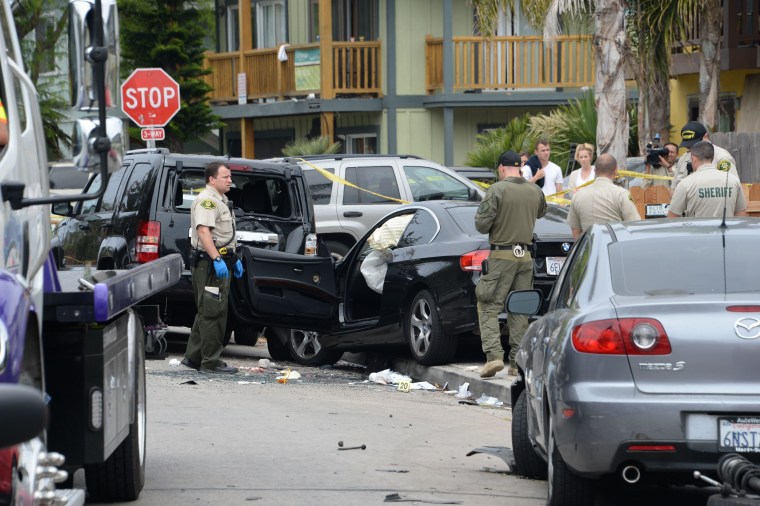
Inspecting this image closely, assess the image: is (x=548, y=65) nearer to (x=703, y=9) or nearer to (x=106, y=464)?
(x=703, y=9)

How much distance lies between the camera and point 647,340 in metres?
6.53

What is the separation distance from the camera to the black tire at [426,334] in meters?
13.3

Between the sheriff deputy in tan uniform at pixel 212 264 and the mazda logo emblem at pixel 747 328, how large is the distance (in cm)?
790

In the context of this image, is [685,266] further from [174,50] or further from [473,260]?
[174,50]

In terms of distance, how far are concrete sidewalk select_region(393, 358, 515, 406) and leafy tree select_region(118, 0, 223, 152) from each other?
17595 millimetres

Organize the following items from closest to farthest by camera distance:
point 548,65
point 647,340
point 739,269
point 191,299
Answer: point 647,340 → point 739,269 → point 191,299 → point 548,65

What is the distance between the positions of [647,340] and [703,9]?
17563 millimetres

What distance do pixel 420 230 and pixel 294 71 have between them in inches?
844

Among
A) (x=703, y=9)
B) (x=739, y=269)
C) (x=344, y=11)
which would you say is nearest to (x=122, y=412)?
(x=739, y=269)

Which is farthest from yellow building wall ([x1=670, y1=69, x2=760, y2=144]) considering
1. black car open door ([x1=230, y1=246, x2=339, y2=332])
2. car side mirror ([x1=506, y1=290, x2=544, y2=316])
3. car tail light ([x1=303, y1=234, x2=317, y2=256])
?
car side mirror ([x1=506, y1=290, x2=544, y2=316])

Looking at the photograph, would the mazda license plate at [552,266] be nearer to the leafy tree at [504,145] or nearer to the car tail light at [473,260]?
the car tail light at [473,260]

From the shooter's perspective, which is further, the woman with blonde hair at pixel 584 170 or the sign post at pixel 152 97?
the sign post at pixel 152 97

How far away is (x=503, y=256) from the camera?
12.6 metres

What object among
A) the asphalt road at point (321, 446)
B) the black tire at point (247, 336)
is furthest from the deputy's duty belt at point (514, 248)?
the black tire at point (247, 336)
